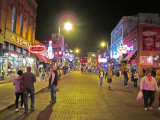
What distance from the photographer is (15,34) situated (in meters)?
18.5

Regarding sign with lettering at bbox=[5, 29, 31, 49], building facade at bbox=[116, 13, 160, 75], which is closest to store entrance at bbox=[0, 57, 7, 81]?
sign with lettering at bbox=[5, 29, 31, 49]

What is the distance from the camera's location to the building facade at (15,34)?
15930 mm

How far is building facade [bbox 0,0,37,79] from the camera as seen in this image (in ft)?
52.3

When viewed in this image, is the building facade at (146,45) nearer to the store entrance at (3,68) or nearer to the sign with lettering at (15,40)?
the sign with lettering at (15,40)

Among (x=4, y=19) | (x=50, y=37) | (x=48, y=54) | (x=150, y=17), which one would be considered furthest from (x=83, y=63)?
(x=4, y=19)

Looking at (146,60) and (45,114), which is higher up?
(146,60)

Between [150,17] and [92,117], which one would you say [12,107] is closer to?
[92,117]

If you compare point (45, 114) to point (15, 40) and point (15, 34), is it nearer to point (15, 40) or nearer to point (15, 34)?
point (15, 40)

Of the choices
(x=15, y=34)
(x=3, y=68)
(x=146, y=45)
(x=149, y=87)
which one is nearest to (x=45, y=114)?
(x=149, y=87)

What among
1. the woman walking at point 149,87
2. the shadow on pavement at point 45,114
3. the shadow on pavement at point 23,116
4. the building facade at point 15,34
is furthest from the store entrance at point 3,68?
the woman walking at point 149,87

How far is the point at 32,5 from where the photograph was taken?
24.2 metres

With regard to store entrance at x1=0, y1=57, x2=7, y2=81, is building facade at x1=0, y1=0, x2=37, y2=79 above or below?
above

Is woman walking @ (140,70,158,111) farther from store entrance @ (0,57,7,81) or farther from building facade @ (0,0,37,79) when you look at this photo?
store entrance @ (0,57,7,81)

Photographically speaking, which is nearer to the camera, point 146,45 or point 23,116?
point 23,116
